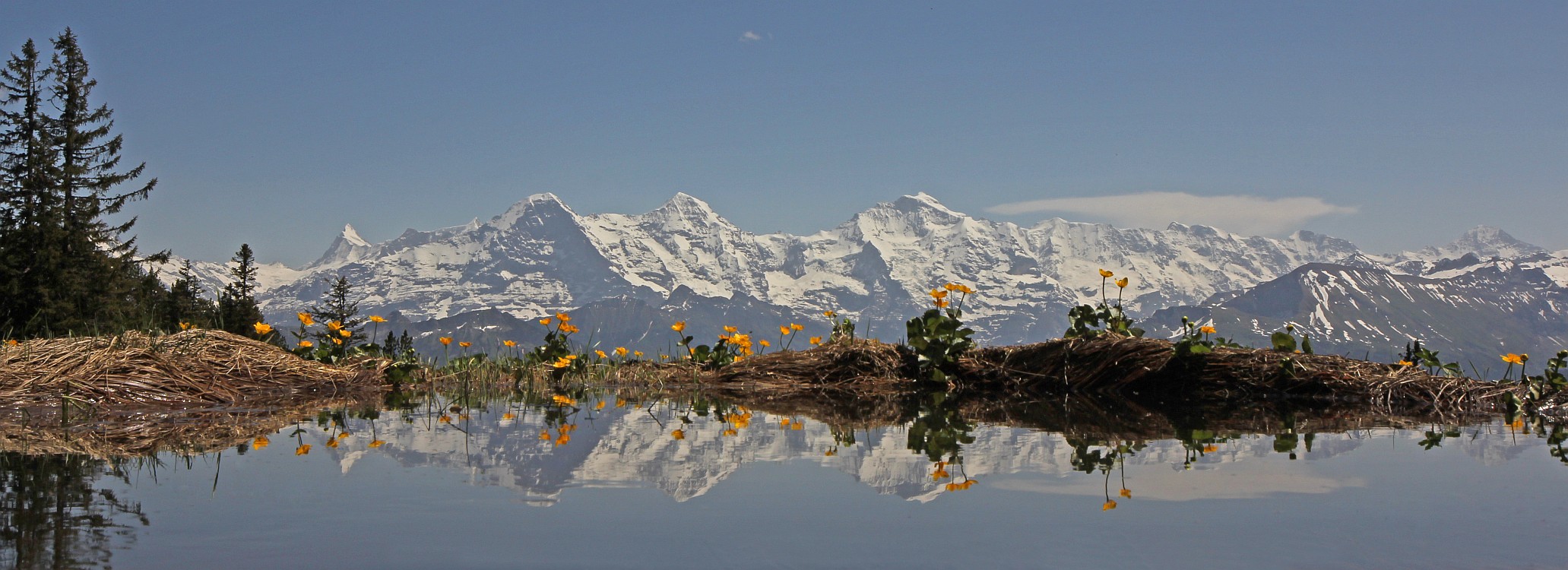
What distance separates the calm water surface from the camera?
2723 mm

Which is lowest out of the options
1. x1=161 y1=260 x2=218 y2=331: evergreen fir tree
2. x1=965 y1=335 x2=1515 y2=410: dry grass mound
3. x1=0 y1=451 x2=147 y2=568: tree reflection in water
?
x1=0 y1=451 x2=147 y2=568: tree reflection in water

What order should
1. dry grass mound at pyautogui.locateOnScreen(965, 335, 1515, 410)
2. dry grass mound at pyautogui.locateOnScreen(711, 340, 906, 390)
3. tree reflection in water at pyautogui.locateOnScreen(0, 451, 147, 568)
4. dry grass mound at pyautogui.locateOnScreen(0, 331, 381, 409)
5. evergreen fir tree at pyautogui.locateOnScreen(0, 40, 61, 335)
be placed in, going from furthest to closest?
evergreen fir tree at pyautogui.locateOnScreen(0, 40, 61, 335) < dry grass mound at pyautogui.locateOnScreen(711, 340, 906, 390) < dry grass mound at pyautogui.locateOnScreen(965, 335, 1515, 410) < dry grass mound at pyautogui.locateOnScreen(0, 331, 381, 409) < tree reflection in water at pyautogui.locateOnScreen(0, 451, 147, 568)

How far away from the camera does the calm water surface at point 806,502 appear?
2723mm

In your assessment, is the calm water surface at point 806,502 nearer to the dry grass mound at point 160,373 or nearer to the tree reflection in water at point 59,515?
the tree reflection in water at point 59,515

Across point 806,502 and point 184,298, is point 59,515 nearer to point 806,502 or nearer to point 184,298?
point 806,502

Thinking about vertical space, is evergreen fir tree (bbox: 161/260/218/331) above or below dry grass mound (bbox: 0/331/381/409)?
above

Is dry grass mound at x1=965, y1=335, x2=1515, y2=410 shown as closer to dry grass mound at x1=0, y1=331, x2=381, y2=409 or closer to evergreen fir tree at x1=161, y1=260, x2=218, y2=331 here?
dry grass mound at x1=0, y1=331, x2=381, y2=409

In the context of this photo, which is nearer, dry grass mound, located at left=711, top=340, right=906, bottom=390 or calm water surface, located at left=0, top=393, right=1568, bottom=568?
calm water surface, located at left=0, top=393, right=1568, bottom=568

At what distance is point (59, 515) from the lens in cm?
313

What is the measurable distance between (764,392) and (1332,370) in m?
4.26

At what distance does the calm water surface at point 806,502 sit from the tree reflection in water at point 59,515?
1 centimetres

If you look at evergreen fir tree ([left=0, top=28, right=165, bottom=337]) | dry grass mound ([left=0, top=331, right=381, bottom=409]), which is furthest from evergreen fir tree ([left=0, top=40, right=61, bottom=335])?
dry grass mound ([left=0, top=331, right=381, bottom=409])

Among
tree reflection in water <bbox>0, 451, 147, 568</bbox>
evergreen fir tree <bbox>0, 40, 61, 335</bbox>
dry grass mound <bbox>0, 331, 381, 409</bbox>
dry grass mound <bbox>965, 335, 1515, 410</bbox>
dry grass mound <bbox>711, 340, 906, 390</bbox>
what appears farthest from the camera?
evergreen fir tree <bbox>0, 40, 61, 335</bbox>

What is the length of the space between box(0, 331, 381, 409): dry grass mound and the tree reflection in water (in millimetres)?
2917
